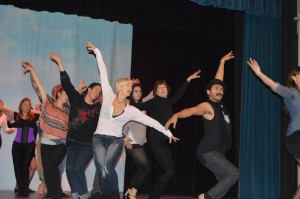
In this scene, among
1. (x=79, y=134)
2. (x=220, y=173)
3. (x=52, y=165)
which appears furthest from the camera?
(x=79, y=134)

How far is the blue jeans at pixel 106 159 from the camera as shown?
14.5 ft

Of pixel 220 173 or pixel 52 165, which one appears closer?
pixel 220 173

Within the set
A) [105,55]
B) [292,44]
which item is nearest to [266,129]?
[292,44]

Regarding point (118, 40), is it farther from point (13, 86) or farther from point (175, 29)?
point (13, 86)

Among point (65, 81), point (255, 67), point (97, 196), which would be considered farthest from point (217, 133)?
point (97, 196)

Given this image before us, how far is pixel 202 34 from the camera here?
811cm

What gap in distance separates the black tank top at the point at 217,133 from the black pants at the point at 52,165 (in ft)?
5.91

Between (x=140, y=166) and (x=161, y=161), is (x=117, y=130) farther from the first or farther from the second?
(x=140, y=166)

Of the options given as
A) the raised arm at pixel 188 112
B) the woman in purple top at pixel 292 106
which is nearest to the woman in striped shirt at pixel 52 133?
the raised arm at pixel 188 112

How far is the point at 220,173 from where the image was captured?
4.84 m

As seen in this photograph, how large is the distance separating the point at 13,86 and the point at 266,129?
4764 millimetres

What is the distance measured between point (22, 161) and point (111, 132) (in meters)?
2.75

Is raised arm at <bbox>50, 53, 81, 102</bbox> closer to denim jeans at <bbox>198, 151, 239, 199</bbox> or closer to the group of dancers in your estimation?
the group of dancers

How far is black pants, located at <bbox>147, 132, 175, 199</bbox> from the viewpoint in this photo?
513 cm
